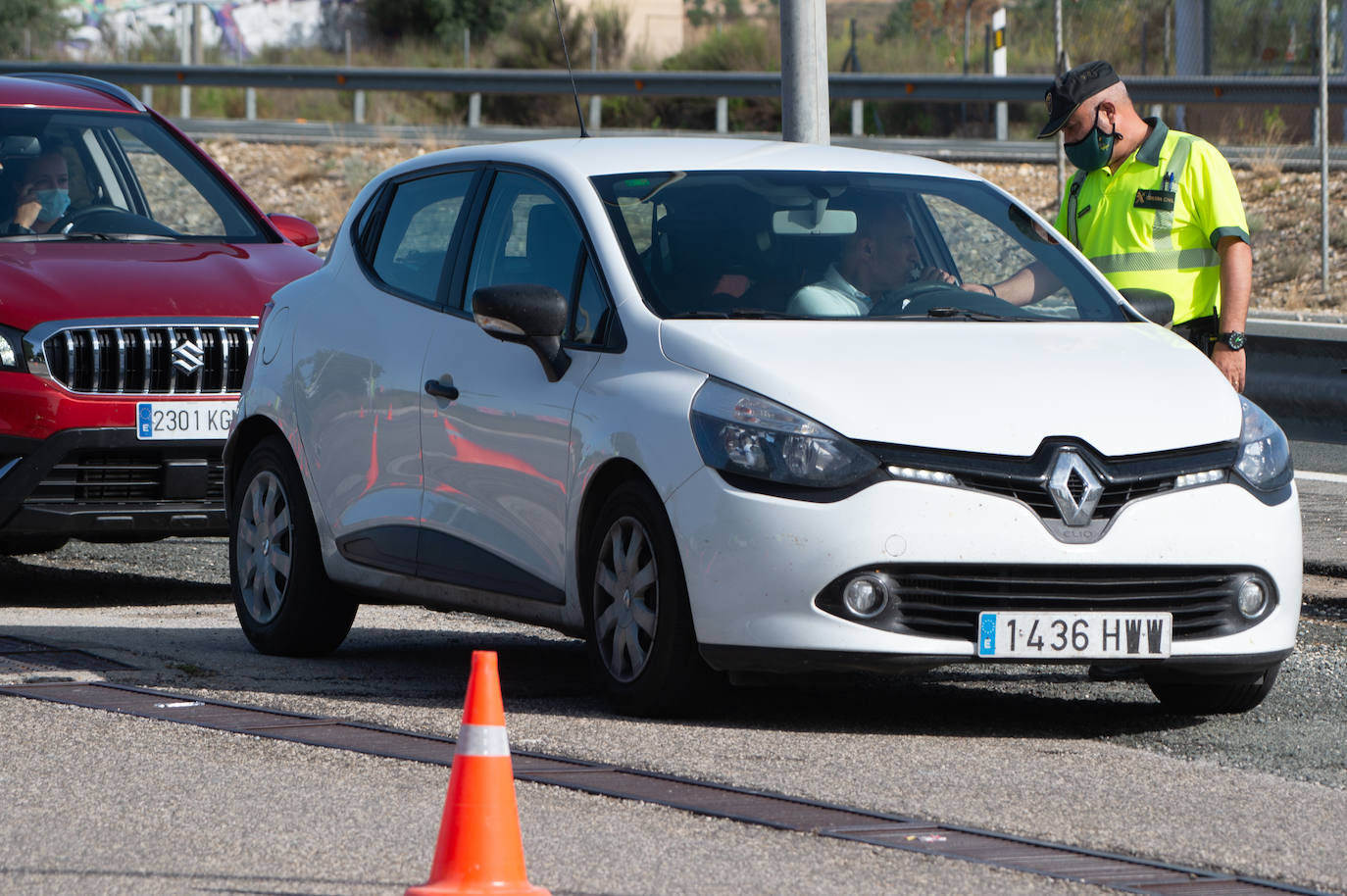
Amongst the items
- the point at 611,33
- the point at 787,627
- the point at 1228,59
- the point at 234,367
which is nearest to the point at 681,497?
the point at 787,627

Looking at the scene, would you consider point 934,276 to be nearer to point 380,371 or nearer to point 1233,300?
point 1233,300

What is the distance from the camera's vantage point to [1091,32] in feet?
101

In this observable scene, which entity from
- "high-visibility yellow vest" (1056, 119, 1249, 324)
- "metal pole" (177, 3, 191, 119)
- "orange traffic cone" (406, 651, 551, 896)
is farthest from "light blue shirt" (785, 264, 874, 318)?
"metal pole" (177, 3, 191, 119)

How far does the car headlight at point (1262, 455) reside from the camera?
20.6ft

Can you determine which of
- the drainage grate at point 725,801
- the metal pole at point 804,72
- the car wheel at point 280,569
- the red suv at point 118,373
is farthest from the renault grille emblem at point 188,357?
the metal pole at point 804,72

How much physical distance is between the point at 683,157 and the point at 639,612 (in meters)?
1.64

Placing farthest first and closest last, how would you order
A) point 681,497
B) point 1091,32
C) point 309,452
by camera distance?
point 1091,32, point 309,452, point 681,497

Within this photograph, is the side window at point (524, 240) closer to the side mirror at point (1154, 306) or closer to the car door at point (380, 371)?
the car door at point (380, 371)

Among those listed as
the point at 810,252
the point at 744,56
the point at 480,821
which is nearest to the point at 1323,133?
the point at 810,252

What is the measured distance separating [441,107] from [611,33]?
8.20 meters

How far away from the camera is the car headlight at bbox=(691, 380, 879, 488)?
5945 millimetres

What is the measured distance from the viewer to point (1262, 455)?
634 cm

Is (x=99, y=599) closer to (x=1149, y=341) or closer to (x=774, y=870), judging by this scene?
(x=1149, y=341)

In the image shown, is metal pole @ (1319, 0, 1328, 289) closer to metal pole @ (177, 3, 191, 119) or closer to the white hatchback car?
the white hatchback car
